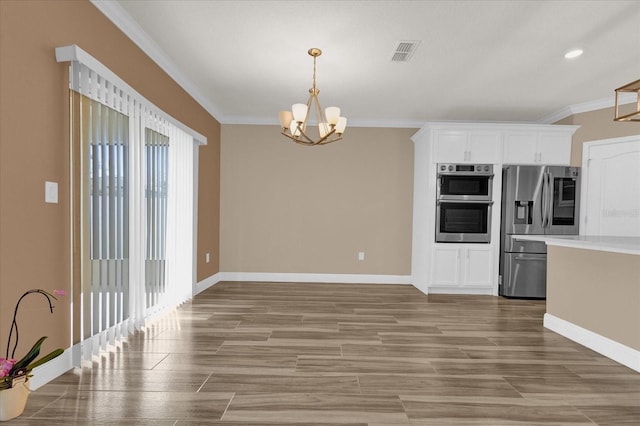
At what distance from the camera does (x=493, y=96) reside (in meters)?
4.65

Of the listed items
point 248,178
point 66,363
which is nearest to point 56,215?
point 66,363

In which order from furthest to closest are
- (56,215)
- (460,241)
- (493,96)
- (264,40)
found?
(460,241) → (493,96) → (264,40) → (56,215)

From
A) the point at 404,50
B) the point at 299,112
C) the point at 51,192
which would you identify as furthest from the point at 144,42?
the point at 404,50

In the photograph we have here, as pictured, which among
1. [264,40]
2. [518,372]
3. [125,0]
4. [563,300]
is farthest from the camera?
[563,300]

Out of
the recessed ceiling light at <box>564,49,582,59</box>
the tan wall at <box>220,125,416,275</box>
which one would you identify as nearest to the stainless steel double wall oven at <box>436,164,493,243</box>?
the tan wall at <box>220,125,416,275</box>

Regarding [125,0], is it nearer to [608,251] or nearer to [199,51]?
[199,51]

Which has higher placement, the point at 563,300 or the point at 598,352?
the point at 563,300

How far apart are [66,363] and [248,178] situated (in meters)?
3.83

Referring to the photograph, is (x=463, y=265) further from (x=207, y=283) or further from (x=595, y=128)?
(x=207, y=283)

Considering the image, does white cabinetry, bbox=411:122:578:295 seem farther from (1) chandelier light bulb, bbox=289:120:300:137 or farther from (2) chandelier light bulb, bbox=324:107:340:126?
(1) chandelier light bulb, bbox=289:120:300:137

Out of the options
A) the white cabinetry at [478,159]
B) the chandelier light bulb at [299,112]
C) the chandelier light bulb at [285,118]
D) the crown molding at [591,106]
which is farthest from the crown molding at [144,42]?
the crown molding at [591,106]

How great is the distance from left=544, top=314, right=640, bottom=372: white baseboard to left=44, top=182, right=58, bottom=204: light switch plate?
13.1 ft

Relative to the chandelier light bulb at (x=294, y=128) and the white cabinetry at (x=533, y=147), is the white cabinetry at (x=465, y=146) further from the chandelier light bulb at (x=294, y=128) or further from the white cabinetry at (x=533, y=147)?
the chandelier light bulb at (x=294, y=128)

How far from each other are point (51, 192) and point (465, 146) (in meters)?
4.67
